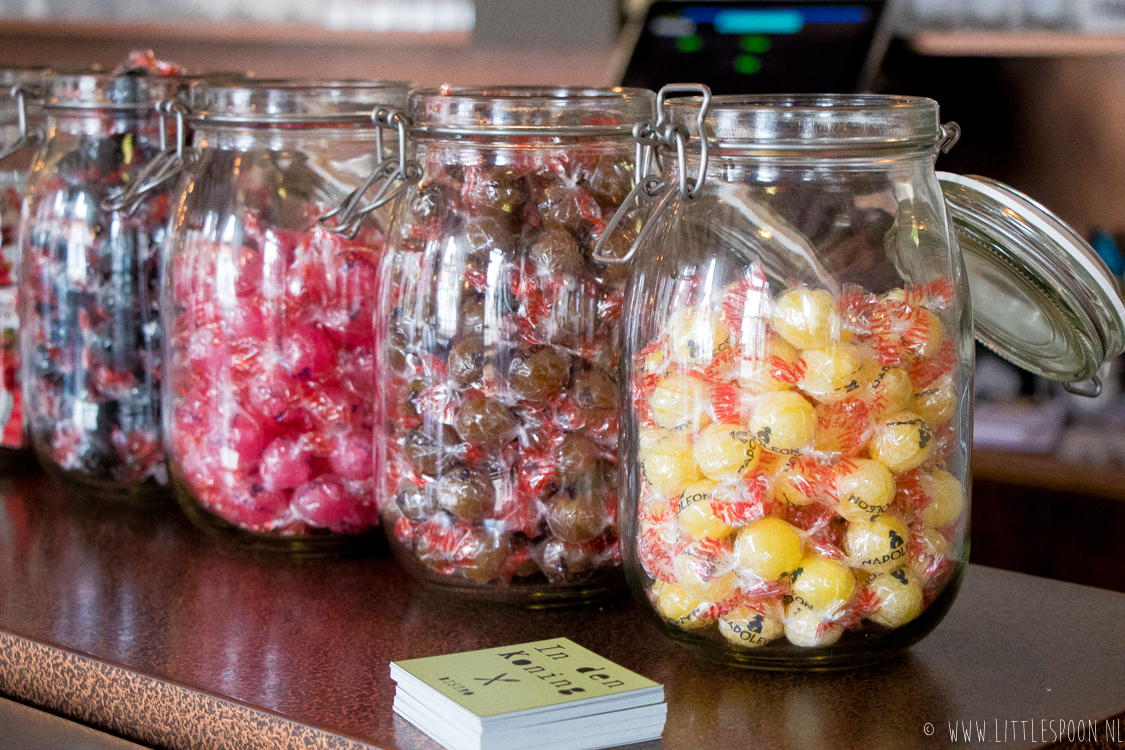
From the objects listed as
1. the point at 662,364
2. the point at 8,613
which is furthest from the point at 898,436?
the point at 8,613

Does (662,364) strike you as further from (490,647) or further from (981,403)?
(981,403)

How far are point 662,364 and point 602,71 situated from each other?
2.04m

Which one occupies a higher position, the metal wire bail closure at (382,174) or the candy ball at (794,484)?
the metal wire bail closure at (382,174)

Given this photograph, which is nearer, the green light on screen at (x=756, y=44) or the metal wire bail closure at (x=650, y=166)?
the metal wire bail closure at (x=650, y=166)

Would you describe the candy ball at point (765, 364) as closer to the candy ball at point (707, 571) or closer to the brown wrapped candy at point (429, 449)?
the candy ball at point (707, 571)

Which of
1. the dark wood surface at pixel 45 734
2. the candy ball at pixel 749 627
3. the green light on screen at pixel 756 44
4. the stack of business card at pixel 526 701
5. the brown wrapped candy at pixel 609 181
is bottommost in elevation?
the dark wood surface at pixel 45 734

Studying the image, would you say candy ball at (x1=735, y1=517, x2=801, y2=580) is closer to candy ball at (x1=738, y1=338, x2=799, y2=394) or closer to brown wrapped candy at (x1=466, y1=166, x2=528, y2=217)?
candy ball at (x1=738, y1=338, x2=799, y2=394)

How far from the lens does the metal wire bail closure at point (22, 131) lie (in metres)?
1.15

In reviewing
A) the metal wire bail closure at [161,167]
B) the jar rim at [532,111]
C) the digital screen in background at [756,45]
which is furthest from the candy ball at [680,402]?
the digital screen in background at [756,45]

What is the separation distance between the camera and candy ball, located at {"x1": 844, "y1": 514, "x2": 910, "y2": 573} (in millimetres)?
698

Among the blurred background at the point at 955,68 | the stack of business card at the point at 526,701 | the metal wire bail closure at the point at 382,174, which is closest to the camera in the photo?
Result: the stack of business card at the point at 526,701

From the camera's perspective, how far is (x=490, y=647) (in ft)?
2.64

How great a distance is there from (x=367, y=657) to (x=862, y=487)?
347 millimetres

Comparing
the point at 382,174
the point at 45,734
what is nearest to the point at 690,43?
the point at 382,174
